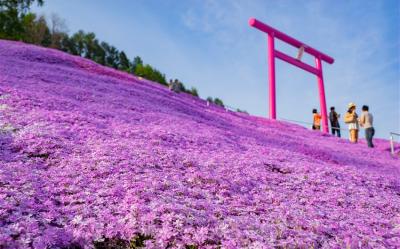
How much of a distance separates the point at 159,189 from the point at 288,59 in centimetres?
2730

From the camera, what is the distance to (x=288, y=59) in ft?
108

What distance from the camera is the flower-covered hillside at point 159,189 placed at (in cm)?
588

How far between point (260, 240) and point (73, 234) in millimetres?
2602

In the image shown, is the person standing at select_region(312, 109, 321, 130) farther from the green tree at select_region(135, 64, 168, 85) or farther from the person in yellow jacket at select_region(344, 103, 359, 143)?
Answer: the green tree at select_region(135, 64, 168, 85)

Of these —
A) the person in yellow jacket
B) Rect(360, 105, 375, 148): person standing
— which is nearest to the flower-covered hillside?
Rect(360, 105, 375, 148): person standing

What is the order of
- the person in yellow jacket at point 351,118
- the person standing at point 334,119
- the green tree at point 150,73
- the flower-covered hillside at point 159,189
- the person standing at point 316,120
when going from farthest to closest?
the green tree at point 150,73
the person standing at point 316,120
the person standing at point 334,119
the person in yellow jacket at point 351,118
the flower-covered hillside at point 159,189

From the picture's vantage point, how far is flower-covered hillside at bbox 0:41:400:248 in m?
5.88

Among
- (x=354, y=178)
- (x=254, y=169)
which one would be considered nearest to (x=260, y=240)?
(x=254, y=169)

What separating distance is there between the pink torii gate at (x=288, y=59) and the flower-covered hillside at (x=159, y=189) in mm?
16449

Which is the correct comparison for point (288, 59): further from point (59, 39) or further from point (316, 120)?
point (59, 39)

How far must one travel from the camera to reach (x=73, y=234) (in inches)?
220

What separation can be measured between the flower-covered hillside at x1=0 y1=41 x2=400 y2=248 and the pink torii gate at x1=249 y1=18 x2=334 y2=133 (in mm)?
16449

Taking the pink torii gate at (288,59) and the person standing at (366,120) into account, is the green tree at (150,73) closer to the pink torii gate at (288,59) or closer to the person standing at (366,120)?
the pink torii gate at (288,59)

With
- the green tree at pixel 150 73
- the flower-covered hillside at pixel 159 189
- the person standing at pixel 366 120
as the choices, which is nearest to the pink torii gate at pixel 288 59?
the person standing at pixel 366 120
